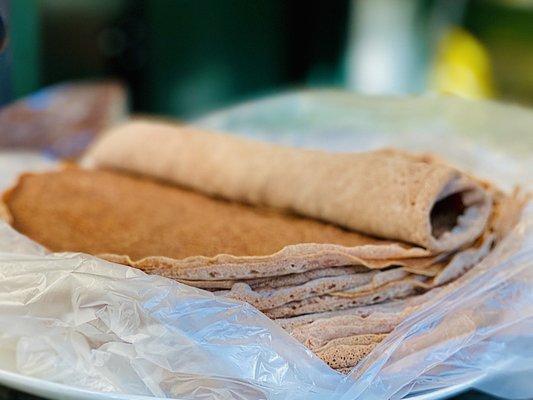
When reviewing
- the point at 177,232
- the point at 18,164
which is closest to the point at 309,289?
the point at 177,232

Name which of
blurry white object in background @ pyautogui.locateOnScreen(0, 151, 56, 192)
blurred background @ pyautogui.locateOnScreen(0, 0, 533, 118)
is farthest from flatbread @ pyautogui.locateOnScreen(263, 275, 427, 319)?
blurred background @ pyautogui.locateOnScreen(0, 0, 533, 118)

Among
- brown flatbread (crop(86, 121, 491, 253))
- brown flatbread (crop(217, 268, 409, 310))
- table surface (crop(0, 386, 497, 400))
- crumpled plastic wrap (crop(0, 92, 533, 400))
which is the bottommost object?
table surface (crop(0, 386, 497, 400))

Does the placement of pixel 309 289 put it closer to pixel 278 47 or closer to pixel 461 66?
pixel 461 66

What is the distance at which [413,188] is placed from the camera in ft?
1.81

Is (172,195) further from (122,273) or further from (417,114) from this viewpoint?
(417,114)

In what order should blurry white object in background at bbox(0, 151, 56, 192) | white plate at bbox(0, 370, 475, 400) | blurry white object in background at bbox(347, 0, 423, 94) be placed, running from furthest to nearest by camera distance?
blurry white object in background at bbox(347, 0, 423, 94) → blurry white object in background at bbox(0, 151, 56, 192) → white plate at bbox(0, 370, 475, 400)

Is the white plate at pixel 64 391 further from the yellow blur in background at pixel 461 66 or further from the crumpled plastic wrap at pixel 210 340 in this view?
the yellow blur in background at pixel 461 66

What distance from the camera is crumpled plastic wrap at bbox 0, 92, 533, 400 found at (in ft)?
1.51

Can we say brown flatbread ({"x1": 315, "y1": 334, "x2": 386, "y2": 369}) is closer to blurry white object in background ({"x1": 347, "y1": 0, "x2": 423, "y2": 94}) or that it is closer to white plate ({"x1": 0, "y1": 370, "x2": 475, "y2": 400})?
white plate ({"x1": 0, "y1": 370, "x2": 475, "y2": 400})

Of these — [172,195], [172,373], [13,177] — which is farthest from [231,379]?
[13,177]

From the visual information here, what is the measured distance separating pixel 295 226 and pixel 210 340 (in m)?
0.17

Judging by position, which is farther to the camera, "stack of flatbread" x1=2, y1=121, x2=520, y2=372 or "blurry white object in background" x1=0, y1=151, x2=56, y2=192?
"blurry white object in background" x1=0, y1=151, x2=56, y2=192

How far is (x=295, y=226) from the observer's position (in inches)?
23.8

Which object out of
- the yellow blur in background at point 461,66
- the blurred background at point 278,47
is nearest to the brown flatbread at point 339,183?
the blurred background at point 278,47
